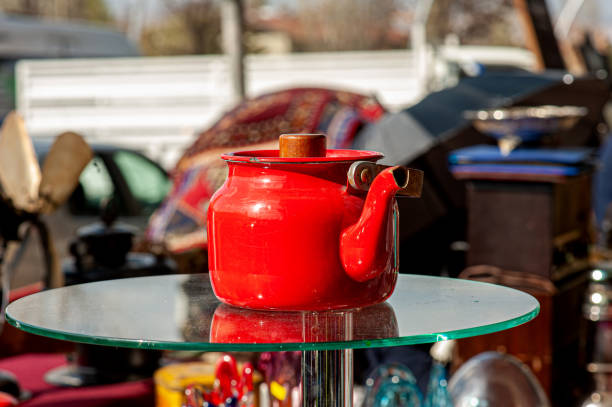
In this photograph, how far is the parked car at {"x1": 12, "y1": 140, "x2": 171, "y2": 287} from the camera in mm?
4277

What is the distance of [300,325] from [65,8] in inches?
1169

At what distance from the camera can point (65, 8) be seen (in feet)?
94.6

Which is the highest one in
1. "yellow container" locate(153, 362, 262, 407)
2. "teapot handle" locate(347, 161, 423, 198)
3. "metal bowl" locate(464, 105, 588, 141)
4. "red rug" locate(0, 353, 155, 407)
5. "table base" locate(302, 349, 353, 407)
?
"teapot handle" locate(347, 161, 423, 198)

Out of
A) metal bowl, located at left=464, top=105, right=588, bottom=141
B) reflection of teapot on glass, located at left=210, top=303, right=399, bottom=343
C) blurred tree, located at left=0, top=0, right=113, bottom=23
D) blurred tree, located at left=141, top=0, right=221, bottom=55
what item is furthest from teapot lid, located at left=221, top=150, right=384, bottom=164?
blurred tree, located at left=0, top=0, right=113, bottom=23

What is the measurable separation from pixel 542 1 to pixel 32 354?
2963 millimetres

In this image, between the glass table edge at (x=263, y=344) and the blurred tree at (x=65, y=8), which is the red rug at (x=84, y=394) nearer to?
the glass table edge at (x=263, y=344)

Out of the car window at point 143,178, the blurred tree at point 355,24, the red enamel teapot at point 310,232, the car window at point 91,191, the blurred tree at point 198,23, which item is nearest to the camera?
the red enamel teapot at point 310,232

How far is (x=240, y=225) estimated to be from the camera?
1007 mm

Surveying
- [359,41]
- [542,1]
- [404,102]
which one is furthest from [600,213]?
[359,41]

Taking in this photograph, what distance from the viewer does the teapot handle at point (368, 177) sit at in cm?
100

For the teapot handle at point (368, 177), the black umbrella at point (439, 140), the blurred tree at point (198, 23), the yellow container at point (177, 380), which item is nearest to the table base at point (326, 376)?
the teapot handle at point (368, 177)

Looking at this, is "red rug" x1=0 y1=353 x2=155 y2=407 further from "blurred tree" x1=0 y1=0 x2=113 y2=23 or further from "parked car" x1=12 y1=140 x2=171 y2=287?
"blurred tree" x1=0 y1=0 x2=113 y2=23

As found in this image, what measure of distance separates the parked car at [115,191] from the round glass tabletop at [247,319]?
10.2ft

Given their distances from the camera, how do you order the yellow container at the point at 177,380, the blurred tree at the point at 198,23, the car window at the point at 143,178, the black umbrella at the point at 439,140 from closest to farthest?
the yellow container at the point at 177,380 → the black umbrella at the point at 439,140 → the car window at the point at 143,178 → the blurred tree at the point at 198,23
